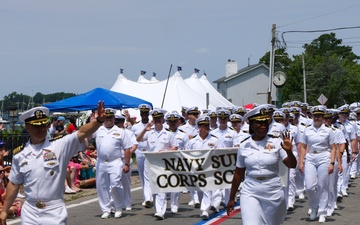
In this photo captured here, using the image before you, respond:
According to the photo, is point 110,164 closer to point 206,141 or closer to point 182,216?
point 182,216

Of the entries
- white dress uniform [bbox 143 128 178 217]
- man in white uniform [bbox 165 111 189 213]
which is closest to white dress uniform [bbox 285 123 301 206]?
man in white uniform [bbox 165 111 189 213]

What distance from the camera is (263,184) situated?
336 inches

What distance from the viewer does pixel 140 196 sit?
18.0 meters

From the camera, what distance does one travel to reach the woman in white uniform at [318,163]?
43.1ft

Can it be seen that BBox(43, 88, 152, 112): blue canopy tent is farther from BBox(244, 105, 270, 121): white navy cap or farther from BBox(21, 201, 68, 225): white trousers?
BBox(21, 201, 68, 225): white trousers

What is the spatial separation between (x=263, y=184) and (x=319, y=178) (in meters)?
4.91

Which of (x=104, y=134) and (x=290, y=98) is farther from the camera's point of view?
(x=290, y=98)

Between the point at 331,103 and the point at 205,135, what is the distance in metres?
65.9

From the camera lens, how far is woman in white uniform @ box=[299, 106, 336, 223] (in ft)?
43.1

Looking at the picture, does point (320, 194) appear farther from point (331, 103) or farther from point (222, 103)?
point (331, 103)

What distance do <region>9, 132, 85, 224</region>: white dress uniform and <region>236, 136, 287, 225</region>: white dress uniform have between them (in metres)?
2.11

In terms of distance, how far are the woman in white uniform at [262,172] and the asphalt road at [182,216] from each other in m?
4.45

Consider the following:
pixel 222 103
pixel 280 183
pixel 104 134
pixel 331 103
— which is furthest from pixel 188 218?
pixel 331 103

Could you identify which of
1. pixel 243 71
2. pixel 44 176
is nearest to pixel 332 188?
pixel 44 176
